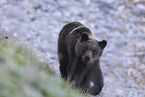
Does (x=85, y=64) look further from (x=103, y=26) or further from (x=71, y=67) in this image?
(x=103, y=26)

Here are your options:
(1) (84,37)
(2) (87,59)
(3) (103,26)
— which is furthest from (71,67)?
(3) (103,26)

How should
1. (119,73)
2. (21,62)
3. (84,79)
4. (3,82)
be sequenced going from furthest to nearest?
(119,73) < (84,79) < (21,62) < (3,82)

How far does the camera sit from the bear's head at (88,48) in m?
5.32

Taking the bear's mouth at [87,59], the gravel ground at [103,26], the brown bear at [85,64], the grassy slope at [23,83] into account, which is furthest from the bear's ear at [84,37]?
the gravel ground at [103,26]

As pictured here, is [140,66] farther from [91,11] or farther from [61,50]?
[61,50]

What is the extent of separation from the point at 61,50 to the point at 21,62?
154 inches

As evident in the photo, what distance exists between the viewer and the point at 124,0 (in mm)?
17984

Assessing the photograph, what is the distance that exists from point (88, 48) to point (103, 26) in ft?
32.3

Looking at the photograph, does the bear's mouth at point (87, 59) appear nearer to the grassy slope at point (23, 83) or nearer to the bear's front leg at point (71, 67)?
the bear's front leg at point (71, 67)

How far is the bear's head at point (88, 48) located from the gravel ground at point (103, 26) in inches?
211

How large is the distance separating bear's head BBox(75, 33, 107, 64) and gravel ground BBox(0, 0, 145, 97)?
535 centimetres

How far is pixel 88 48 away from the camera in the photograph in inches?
211

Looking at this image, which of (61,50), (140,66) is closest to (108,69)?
(140,66)

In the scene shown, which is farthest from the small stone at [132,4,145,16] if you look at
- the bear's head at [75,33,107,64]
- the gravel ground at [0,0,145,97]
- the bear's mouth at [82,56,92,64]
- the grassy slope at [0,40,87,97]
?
the grassy slope at [0,40,87,97]
